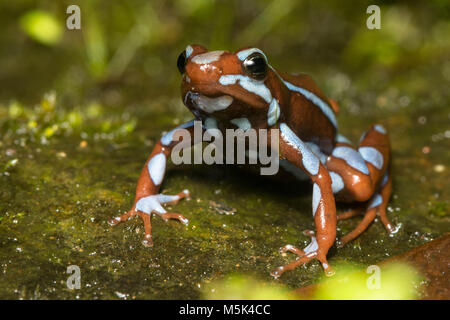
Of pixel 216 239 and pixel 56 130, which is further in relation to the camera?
pixel 56 130

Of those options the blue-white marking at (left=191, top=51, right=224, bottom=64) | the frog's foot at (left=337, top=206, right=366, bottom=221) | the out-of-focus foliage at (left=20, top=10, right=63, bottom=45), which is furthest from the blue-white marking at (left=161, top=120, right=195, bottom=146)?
the out-of-focus foliage at (left=20, top=10, right=63, bottom=45)

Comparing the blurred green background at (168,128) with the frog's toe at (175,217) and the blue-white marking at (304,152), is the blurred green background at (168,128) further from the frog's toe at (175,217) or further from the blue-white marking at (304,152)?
the blue-white marking at (304,152)

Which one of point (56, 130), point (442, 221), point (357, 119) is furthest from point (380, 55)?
point (56, 130)

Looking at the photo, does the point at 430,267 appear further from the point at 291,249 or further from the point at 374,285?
the point at 291,249

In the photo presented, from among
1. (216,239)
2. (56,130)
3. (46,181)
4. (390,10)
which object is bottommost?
(216,239)

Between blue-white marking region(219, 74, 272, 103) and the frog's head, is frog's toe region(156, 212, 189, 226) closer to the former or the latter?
the frog's head

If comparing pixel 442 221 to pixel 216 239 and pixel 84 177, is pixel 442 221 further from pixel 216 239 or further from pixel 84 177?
pixel 84 177
